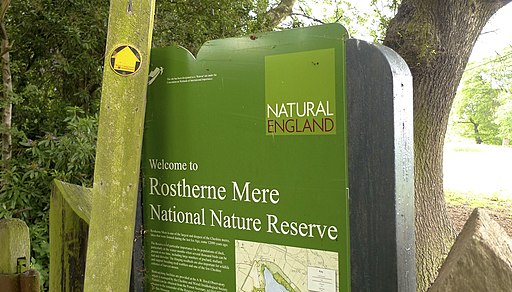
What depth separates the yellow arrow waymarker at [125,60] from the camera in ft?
5.46

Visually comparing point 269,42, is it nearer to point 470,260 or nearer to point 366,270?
point 366,270

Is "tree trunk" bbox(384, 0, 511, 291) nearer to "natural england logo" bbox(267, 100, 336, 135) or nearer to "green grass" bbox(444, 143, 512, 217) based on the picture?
"natural england logo" bbox(267, 100, 336, 135)

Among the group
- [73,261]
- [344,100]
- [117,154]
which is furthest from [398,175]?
[73,261]

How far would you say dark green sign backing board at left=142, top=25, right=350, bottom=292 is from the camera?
59.4 inches

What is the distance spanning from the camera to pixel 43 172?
3910 millimetres

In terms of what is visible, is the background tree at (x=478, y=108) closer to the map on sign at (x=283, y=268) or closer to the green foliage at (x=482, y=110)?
the green foliage at (x=482, y=110)

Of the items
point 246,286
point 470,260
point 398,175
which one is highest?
point 398,175

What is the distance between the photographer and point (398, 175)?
1.40 m

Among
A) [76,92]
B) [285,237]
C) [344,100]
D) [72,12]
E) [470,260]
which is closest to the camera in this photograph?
[470,260]

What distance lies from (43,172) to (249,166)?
270 cm

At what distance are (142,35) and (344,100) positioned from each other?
0.66 meters

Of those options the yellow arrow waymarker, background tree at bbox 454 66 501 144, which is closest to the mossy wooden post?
the yellow arrow waymarker

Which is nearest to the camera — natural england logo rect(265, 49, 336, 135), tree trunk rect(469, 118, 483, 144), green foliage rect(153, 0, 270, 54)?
natural england logo rect(265, 49, 336, 135)

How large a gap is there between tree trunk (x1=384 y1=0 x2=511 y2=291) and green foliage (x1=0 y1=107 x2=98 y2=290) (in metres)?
2.83
